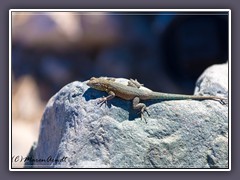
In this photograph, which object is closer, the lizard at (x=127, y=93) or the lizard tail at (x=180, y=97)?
the lizard at (x=127, y=93)

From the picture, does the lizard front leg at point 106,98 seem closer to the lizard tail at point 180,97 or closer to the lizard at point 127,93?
the lizard at point 127,93

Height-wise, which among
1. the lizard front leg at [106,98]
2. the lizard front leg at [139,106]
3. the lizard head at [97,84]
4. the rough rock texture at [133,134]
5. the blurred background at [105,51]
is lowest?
the rough rock texture at [133,134]

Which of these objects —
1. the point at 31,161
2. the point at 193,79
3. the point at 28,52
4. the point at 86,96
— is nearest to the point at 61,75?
the point at 28,52

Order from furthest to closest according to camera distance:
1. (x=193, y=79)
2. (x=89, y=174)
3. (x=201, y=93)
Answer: (x=193, y=79), (x=201, y=93), (x=89, y=174)

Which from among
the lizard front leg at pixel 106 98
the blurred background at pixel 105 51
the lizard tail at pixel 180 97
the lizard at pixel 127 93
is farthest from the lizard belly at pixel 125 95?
the blurred background at pixel 105 51

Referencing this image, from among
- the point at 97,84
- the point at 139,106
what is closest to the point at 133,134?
the point at 139,106

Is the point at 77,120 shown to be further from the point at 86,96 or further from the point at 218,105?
the point at 218,105
